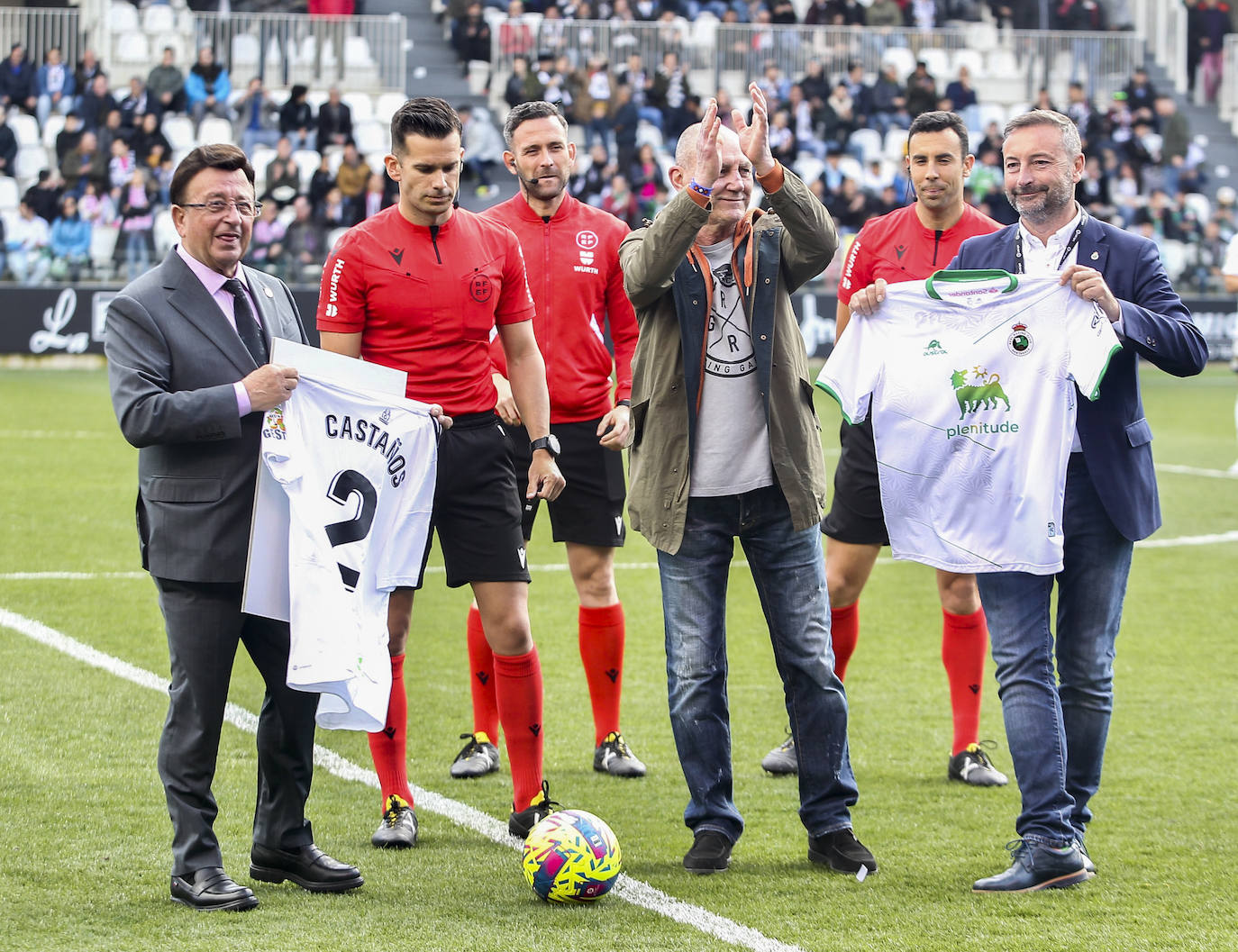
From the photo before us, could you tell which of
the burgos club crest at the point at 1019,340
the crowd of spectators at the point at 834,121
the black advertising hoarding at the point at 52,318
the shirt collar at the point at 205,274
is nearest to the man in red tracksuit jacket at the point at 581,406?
the shirt collar at the point at 205,274

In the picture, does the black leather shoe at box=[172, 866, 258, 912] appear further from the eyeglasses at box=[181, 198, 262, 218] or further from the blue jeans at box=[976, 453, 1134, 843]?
the blue jeans at box=[976, 453, 1134, 843]

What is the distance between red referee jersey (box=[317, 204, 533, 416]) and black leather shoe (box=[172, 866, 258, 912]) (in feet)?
5.34

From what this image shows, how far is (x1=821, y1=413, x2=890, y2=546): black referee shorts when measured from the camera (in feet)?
19.9

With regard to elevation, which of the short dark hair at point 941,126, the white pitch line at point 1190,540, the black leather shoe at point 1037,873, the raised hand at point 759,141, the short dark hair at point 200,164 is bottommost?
the white pitch line at point 1190,540

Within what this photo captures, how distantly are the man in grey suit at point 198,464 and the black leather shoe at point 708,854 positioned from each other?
4.37 ft

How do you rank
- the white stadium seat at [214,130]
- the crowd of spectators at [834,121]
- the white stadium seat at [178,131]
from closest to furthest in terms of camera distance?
1. the white stadium seat at [178,131]
2. the white stadium seat at [214,130]
3. the crowd of spectators at [834,121]

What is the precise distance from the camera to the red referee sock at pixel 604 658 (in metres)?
6.18

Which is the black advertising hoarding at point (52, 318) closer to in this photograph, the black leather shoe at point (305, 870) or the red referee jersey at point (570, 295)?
the red referee jersey at point (570, 295)

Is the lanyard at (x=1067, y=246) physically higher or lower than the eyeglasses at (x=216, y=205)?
lower

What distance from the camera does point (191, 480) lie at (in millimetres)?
4441

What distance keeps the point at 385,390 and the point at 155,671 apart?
3.09 metres

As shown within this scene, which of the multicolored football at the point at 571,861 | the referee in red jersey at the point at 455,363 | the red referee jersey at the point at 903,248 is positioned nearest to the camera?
the multicolored football at the point at 571,861

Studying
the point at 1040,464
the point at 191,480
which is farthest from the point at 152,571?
the point at 1040,464

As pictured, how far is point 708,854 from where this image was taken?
15.8 feet
